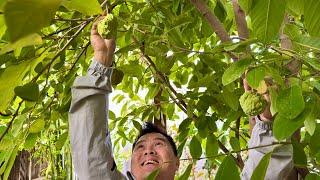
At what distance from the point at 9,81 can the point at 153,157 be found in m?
1.03

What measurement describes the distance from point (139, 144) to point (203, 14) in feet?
2.05

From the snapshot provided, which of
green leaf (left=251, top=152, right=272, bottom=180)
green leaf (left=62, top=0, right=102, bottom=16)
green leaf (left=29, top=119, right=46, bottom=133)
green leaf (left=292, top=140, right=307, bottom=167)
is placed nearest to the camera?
green leaf (left=62, top=0, right=102, bottom=16)

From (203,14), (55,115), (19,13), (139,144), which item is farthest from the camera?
(139,144)

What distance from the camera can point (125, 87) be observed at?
6.56 feet

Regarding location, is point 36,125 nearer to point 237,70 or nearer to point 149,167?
point 149,167

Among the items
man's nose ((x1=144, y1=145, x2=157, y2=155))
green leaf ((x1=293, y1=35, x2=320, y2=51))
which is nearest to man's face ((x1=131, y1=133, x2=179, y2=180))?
man's nose ((x1=144, y1=145, x2=157, y2=155))

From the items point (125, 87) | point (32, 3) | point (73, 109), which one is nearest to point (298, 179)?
point (73, 109)

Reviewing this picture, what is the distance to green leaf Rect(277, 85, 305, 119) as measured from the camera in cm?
78

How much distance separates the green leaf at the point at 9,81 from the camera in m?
0.60

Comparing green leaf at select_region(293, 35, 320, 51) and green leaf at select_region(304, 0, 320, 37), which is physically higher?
green leaf at select_region(293, 35, 320, 51)

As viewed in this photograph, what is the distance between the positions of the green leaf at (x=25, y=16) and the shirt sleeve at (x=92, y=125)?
37.5 inches

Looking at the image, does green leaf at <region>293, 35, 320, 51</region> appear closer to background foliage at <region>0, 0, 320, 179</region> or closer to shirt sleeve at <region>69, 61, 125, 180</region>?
background foliage at <region>0, 0, 320, 179</region>

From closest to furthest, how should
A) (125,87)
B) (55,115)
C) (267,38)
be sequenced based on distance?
1. (267,38)
2. (55,115)
3. (125,87)

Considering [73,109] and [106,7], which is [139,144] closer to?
[73,109]
